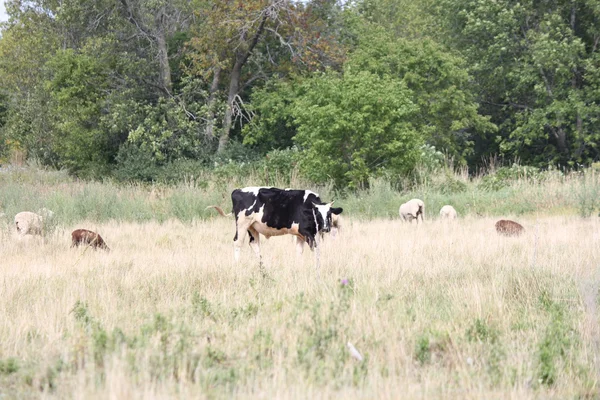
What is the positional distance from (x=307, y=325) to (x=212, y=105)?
91.1ft

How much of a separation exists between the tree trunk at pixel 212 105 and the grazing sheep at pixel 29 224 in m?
18.9

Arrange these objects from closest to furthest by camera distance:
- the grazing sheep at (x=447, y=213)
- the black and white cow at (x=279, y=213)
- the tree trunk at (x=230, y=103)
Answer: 1. the black and white cow at (x=279, y=213)
2. the grazing sheep at (x=447, y=213)
3. the tree trunk at (x=230, y=103)

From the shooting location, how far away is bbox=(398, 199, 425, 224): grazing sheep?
60.4 ft

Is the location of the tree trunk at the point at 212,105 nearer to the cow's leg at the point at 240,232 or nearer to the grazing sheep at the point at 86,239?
the grazing sheep at the point at 86,239

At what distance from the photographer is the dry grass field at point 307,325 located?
5.32m

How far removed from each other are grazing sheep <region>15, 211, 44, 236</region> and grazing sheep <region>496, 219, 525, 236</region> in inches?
366

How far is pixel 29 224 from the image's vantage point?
1480 centimetres

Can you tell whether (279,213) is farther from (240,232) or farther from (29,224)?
(29,224)

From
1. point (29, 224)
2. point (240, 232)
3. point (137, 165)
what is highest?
point (240, 232)

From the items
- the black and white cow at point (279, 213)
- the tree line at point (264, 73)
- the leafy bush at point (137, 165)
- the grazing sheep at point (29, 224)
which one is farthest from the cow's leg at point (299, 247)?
the leafy bush at point (137, 165)

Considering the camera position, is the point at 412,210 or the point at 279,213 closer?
the point at 279,213

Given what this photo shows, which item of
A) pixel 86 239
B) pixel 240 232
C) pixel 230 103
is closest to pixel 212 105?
pixel 230 103

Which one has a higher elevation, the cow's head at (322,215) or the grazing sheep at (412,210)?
the cow's head at (322,215)

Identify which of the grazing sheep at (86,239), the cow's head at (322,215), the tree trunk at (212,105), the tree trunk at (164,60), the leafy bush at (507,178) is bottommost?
the leafy bush at (507,178)
